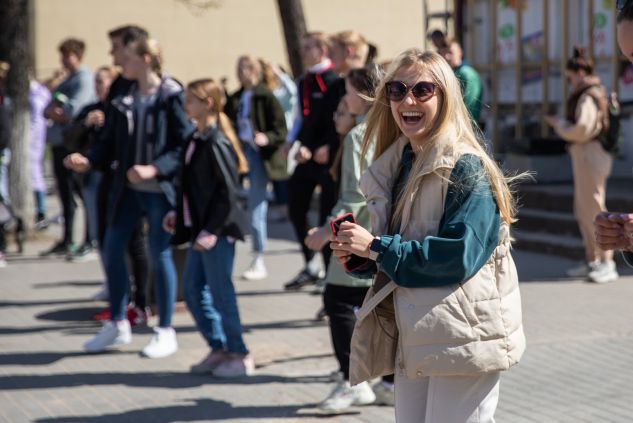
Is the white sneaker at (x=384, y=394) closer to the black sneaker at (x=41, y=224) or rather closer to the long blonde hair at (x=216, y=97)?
the long blonde hair at (x=216, y=97)

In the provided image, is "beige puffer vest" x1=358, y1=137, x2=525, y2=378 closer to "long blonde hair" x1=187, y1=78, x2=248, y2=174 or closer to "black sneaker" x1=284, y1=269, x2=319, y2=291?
"long blonde hair" x1=187, y1=78, x2=248, y2=174

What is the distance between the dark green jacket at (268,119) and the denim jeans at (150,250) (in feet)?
9.94

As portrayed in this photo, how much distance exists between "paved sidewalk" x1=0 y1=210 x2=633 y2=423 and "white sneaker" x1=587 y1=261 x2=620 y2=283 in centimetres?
10

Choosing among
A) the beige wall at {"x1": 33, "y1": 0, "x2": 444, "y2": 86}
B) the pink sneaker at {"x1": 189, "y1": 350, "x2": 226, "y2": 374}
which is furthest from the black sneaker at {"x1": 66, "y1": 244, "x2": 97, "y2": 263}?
the beige wall at {"x1": 33, "y1": 0, "x2": 444, "y2": 86}

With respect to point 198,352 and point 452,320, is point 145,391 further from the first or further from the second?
point 452,320

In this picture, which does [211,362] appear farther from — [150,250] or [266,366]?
[150,250]

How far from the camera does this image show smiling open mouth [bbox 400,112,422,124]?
384 centimetres

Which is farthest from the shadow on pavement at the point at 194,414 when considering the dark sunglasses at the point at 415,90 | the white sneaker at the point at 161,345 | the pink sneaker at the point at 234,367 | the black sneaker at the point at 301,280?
the black sneaker at the point at 301,280

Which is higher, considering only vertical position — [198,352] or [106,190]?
[106,190]

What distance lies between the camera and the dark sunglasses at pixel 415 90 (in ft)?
12.5

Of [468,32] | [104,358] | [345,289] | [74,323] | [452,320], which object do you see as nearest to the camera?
[452,320]

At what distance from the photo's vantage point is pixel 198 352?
7.63 m

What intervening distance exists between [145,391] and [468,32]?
37.2ft

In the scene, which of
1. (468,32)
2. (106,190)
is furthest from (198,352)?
(468,32)
